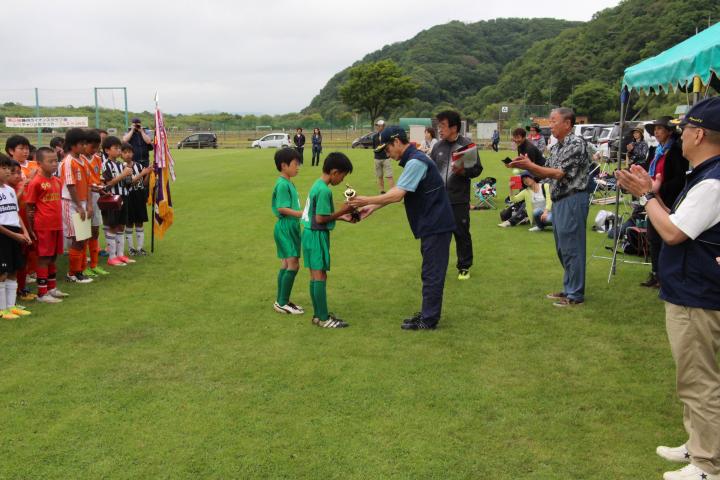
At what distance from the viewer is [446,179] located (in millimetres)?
7691

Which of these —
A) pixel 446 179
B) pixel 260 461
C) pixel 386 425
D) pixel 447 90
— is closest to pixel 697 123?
pixel 386 425

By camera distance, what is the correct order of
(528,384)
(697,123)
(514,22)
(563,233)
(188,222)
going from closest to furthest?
1. (697,123)
2. (528,384)
3. (563,233)
4. (188,222)
5. (514,22)

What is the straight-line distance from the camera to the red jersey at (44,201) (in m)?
6.79

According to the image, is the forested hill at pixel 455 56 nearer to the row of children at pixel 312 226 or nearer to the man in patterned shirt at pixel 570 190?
the man in patterned shirt at pixel 570 190

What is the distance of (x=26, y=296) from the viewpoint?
23.0ft

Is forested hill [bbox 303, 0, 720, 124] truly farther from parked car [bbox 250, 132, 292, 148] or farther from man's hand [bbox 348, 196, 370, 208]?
man's hand [bbox 348, 196, 370, 208]

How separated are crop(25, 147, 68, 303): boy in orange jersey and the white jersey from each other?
58cm

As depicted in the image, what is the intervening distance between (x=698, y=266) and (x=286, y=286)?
421 cm

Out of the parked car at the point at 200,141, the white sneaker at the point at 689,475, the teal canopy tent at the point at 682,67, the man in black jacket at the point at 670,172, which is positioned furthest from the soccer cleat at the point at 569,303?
the parked car at the point at 200,141

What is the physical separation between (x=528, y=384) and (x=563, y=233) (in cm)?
239

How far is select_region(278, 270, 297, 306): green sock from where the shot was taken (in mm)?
Result: 6285

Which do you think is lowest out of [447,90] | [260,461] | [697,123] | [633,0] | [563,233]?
[260,461]

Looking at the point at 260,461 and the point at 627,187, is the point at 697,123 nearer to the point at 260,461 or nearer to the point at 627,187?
the point at 627,187

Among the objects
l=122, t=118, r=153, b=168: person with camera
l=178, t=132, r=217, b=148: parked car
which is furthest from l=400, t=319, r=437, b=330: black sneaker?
l=178, t=132, r=217, b=148: parked car
